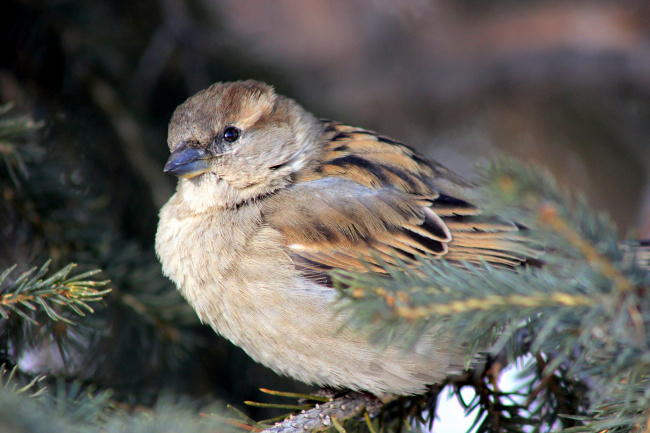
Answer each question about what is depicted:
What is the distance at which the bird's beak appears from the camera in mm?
2246

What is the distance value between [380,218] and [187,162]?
2.68ft

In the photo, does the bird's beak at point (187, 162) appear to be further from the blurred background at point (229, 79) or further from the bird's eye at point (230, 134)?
the blurred background at point (229, 79)

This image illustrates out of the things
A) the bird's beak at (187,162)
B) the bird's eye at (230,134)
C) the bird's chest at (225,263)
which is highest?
the bird's eye at (230,134)

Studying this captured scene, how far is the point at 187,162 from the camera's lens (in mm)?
2285

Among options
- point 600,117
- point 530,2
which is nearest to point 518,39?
point 530,2

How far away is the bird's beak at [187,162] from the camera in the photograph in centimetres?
225

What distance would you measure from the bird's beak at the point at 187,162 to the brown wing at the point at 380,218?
308 millimetres

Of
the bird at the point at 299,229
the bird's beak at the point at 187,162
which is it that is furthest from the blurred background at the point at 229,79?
the bird's beak at the point at 187,162

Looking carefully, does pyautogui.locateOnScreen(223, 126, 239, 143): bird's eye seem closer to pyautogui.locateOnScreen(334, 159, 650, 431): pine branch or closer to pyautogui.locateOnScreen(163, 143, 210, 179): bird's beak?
pyautogui.locateOnScreen(163, 143, 210, 179): bird's beak

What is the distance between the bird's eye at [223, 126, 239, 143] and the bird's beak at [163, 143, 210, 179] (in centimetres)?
12

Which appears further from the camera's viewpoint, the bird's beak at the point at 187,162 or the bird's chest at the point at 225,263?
the bird's beak at the point at 187,162

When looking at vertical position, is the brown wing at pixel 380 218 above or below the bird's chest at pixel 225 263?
above

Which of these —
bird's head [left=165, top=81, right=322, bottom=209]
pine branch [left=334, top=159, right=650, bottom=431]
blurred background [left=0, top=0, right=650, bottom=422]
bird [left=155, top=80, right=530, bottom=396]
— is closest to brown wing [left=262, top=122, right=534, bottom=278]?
bird [left=155, top=80, right=530, bottom=396]

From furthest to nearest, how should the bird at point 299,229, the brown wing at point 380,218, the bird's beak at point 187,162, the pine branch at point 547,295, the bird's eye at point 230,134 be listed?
1. the bird's eye at point 230,134
2. the bird's beak at point 187,162
3. the brown wing at point 380,218
4. the bird at point 299,229
5. the pine branch at point 547,295
